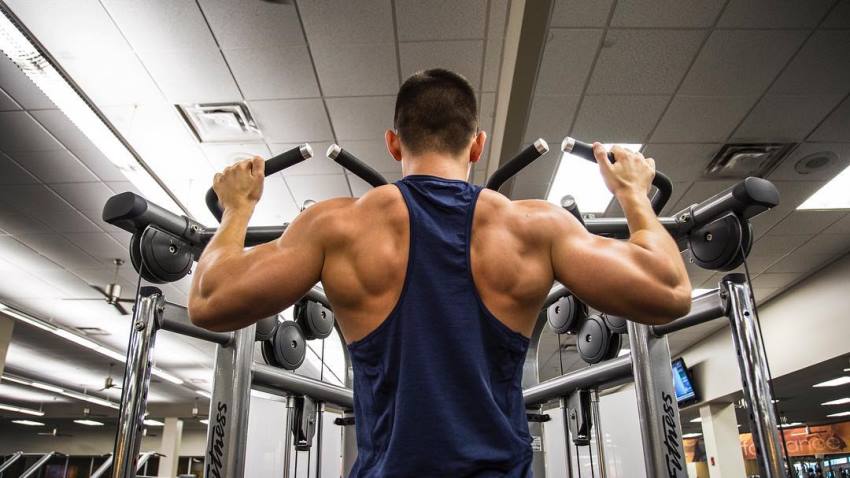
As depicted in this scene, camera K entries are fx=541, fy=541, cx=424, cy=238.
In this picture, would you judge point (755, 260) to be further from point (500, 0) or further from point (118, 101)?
point (118, 101)

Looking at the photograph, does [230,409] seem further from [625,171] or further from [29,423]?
[29,423]

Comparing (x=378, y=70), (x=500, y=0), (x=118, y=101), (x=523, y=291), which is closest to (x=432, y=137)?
(x=523, y=291)

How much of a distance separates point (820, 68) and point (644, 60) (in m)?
1.19

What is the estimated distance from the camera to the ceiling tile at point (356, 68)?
3.40m

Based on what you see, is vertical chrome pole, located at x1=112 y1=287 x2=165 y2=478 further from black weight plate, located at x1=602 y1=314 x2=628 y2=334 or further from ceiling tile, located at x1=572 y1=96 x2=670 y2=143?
ceiling tile, located at x1=572 y1=96 x2=670 y2=143

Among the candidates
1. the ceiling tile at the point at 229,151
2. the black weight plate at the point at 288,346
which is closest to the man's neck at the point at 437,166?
the black weight plate at the point at 288,346

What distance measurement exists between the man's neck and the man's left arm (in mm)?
169

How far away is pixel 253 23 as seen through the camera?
10.5 ft

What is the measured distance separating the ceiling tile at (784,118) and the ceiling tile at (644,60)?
0.79 meters

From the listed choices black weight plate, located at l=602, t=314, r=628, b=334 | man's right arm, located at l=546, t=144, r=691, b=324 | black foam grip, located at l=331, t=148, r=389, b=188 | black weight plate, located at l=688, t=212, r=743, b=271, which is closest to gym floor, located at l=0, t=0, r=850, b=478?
black weight plate, located at l=602, t=314, r=628, b=334

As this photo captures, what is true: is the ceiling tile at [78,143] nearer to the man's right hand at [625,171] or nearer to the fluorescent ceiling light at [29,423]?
the man's right hand at [625,171]

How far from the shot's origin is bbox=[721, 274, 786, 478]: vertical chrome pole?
4.04 feet

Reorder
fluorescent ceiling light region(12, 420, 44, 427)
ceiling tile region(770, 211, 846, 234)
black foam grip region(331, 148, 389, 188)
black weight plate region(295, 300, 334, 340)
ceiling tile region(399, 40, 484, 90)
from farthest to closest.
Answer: fluorescent ceiling light region(12, 420, 44, 427), ceiling tile region(770, 211, 846, 234), ceiling tile region(399, 40, 484, 90), black weight plate region(295, 300, 334, 340), black foam grip region(331, 148, 389, 188)

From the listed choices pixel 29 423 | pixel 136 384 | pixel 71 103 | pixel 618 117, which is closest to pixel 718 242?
pixel 136 384
